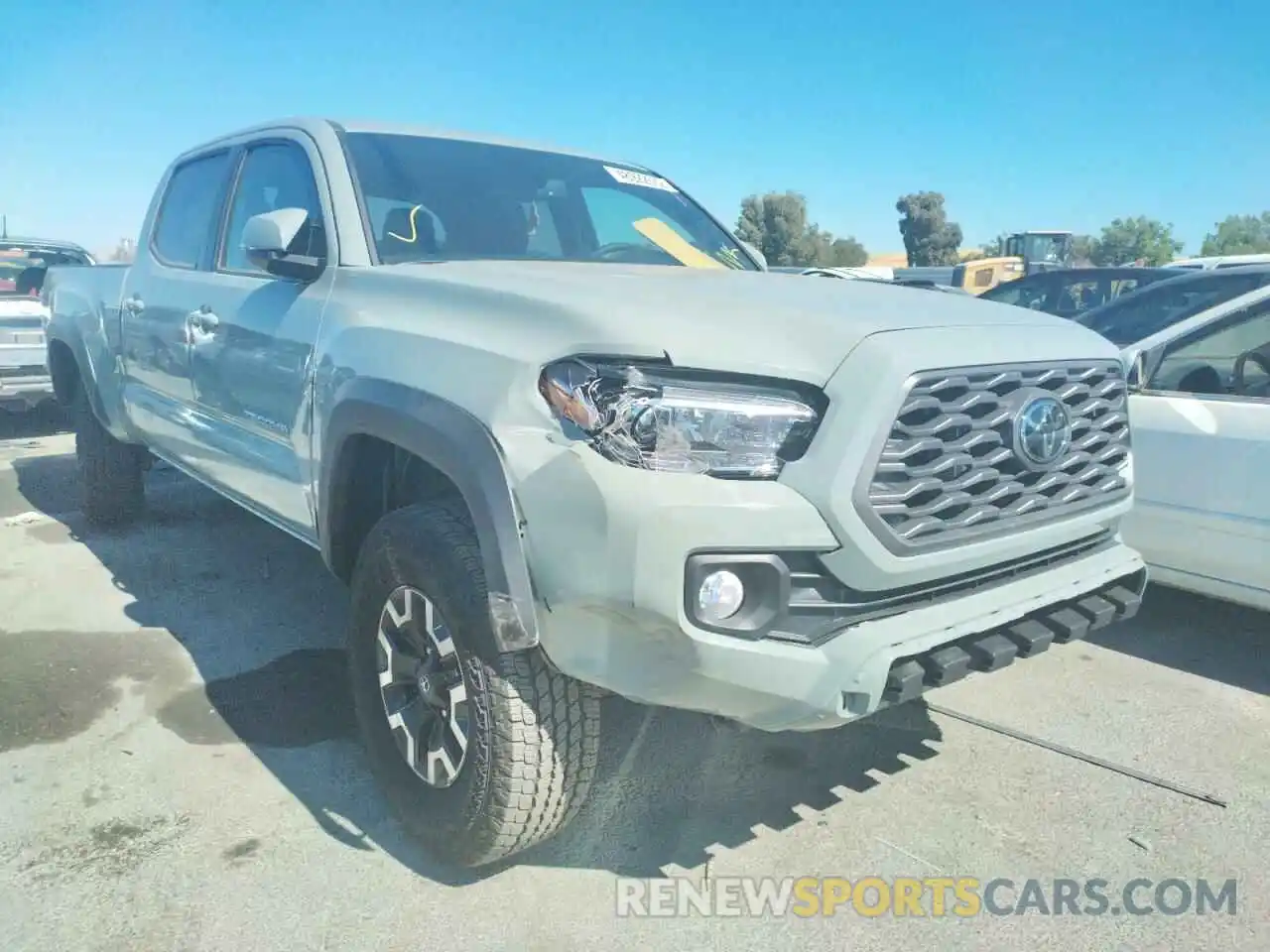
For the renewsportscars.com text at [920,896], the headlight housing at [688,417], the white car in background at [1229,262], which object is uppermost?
the white car in background at [1229,262]

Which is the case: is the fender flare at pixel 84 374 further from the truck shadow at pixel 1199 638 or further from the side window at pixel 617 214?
the truck shadow at pixel 1199 638

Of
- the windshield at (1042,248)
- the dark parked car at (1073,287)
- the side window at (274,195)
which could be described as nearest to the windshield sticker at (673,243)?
the side window at (274,195)

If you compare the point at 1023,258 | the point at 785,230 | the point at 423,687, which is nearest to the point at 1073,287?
the point at 423,687

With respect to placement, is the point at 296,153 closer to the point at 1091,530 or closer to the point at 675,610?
the point at 675,610

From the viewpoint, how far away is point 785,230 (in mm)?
59125

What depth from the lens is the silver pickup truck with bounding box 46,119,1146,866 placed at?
212cm

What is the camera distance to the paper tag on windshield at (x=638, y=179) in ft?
13.7

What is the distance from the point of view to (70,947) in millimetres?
2334

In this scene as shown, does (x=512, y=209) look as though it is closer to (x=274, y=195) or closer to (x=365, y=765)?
(x=274, y=195)

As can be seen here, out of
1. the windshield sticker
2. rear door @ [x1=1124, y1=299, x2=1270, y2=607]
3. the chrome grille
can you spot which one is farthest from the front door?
rear door @ [x1=1124, y1=299, x2=1270, y2=607]

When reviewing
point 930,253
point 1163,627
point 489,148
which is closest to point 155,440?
point 489,148

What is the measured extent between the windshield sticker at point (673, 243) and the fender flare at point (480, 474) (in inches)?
55.9

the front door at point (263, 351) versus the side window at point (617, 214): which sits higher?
the side window at point (617, 214)

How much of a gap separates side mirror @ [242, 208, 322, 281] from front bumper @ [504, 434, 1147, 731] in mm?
1318
